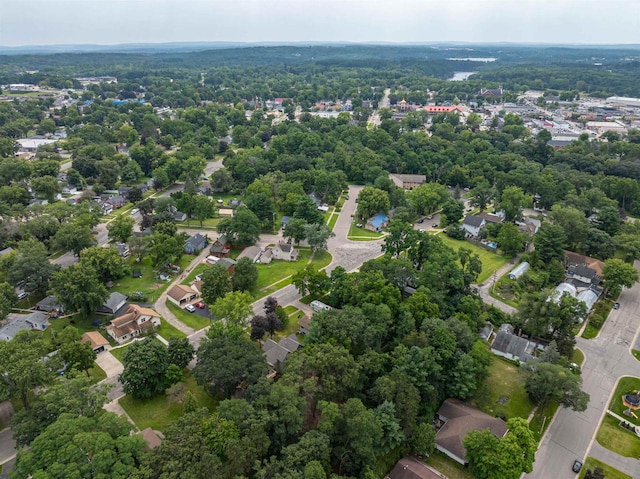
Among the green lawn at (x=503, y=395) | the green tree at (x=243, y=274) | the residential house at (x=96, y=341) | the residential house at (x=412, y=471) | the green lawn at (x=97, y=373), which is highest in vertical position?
the green tree at (x=243, y=274)

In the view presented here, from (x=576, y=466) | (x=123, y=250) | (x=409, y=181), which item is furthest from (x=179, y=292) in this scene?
(x=409, y=181)

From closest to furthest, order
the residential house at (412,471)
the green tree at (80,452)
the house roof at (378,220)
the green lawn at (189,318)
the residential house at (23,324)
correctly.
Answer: the green tree at (80,452) < the residential house at (412,471) < the residential house at (23,324) < the green lawn at (189,318) < the house roof at (378,220)

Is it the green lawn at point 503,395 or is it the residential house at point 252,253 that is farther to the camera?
the residential house at point 252,253

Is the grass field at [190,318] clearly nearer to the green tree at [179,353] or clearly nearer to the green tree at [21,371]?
the green tree at [179,353]

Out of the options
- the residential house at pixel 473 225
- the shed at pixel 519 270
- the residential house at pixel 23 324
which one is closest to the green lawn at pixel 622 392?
the shed at pixel 519 270

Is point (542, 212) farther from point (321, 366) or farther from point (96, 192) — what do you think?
point (96, 192)

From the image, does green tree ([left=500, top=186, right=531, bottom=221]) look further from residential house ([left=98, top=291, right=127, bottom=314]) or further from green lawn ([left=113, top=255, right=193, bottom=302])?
residential house ([left=98, top=291, right=127, bottom=314])

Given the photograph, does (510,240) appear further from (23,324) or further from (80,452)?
(23,324)
